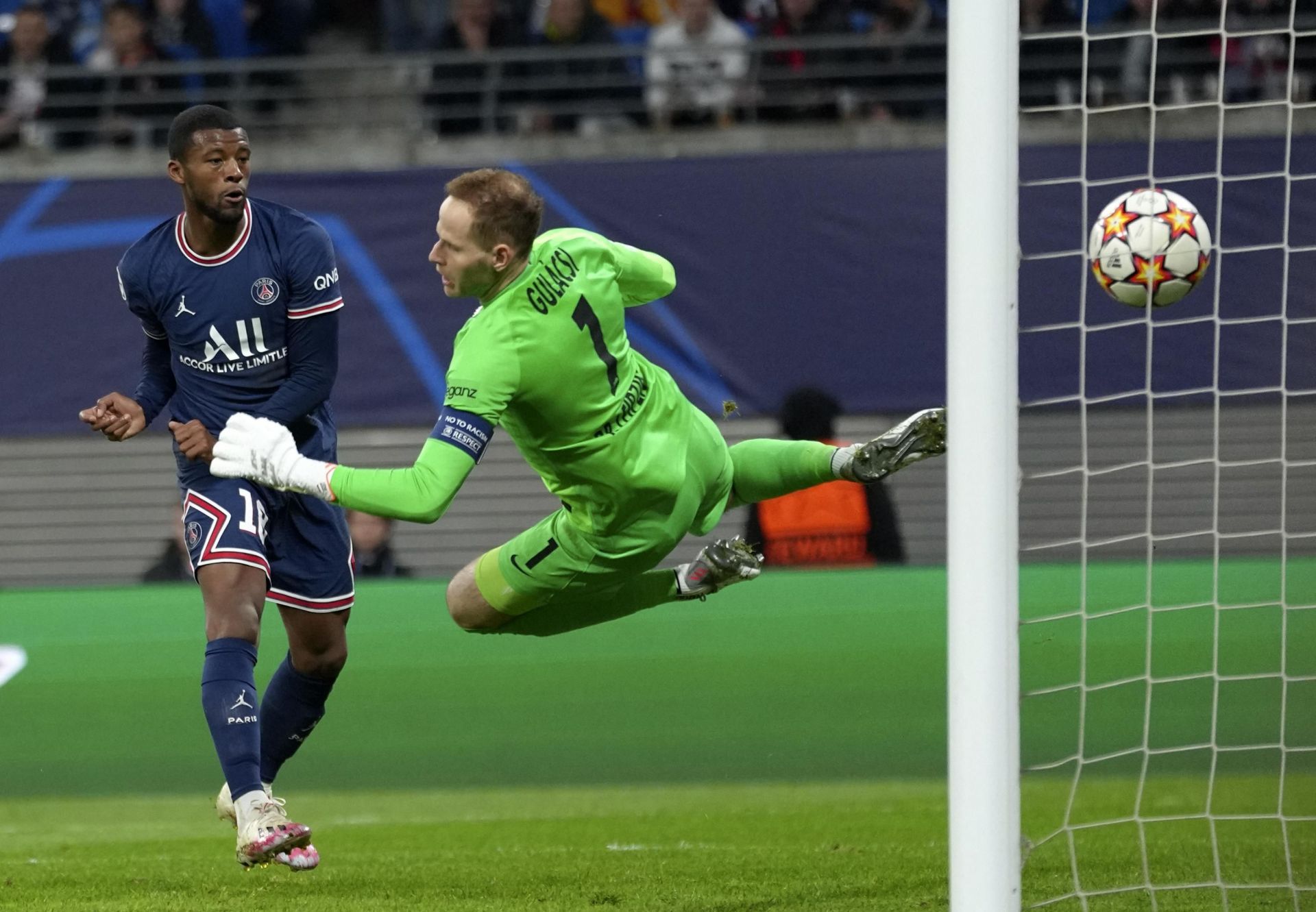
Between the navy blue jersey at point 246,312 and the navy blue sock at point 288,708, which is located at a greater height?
the navy blue jersey at point 246,312

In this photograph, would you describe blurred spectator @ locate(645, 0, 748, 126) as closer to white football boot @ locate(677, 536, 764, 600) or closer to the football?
white football boot @ locate(677, 536, 764, 600)

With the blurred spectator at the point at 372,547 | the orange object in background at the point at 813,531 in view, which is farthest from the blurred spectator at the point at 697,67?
the blurred spectator at the point at 372,547

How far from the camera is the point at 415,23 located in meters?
13.0

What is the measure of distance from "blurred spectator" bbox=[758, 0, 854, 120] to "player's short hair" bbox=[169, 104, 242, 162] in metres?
7.26

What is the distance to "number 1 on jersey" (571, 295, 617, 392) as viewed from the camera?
4633mm

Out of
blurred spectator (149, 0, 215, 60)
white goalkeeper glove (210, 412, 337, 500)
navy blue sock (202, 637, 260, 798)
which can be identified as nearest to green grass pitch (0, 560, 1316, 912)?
navy blue sock (202, 637, 260, 798)

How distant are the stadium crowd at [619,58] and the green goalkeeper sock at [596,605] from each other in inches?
252

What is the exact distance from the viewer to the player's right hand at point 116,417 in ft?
16.3

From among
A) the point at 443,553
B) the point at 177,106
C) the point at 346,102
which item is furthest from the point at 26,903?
the point at 346,102

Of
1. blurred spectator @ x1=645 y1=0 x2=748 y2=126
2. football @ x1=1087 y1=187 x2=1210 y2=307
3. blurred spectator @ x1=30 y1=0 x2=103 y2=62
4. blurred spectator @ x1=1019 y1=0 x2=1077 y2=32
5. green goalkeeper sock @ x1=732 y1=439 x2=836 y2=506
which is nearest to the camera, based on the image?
football @ x1=1087 y1=187 x2=1210 y2=307

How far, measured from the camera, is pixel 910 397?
30.2 feet

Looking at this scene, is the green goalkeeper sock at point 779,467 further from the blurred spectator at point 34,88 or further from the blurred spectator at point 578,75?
the blurred spectator at point 34,88

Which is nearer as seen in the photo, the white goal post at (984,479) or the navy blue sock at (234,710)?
the white goal post at (984,479)

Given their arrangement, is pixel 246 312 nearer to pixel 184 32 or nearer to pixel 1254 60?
pixel 184 32
